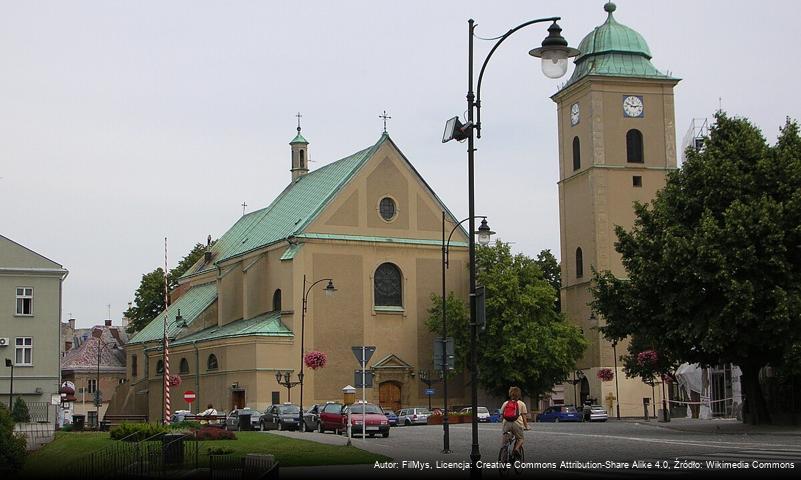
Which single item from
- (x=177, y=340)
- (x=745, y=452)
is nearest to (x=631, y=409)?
(x=177, y=340)

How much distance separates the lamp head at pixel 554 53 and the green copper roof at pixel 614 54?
61.9 m

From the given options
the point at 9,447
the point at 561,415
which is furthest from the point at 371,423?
the point at 561,415

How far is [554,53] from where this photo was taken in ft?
70.4

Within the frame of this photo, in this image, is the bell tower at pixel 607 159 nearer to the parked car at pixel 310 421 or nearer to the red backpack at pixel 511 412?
the parked car at pixel 310 421

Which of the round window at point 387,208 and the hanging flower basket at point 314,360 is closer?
the hanging flower basket at point 314,360

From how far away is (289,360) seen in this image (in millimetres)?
72688

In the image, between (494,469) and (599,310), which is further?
(599,310)

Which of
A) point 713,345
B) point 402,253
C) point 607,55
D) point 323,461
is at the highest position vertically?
point 607,55

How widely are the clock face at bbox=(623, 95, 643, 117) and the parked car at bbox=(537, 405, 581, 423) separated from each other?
23.0m

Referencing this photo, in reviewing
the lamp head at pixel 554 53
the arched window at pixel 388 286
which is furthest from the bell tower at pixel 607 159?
the lamp head at pixel 554 53

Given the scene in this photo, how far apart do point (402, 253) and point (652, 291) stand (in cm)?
3536

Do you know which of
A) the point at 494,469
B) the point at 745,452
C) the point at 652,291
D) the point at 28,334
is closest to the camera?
the point at 494,469

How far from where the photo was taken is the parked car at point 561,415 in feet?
229

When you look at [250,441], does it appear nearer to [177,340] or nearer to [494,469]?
[494,469]
